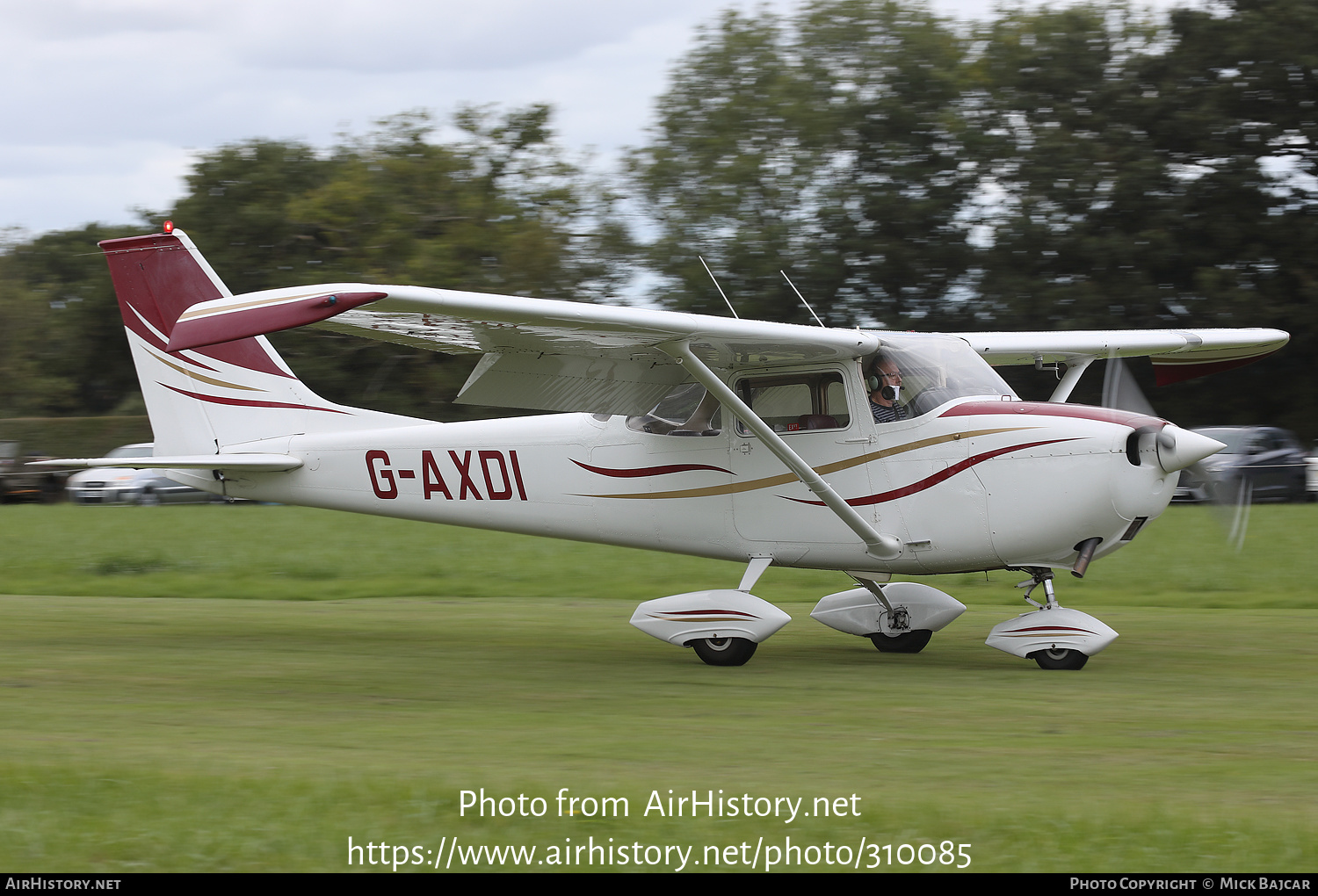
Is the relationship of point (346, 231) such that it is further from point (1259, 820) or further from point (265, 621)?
point (1259, 820)

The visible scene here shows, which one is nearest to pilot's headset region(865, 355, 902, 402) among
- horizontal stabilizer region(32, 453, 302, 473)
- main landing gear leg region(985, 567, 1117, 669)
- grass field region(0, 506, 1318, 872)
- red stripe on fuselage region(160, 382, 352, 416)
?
main landing gear leg region(985, 567, 1117, 669)

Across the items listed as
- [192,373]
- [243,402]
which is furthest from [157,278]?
[243,402]

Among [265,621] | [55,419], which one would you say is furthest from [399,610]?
[55,419]

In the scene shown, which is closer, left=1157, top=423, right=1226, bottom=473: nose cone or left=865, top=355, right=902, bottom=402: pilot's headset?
left=1157, top=423, right=1226, bottom=473: nose cone

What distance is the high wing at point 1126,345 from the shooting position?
11203 millimetres

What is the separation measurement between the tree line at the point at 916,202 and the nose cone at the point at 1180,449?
2621cm

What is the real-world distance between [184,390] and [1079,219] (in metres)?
29.5

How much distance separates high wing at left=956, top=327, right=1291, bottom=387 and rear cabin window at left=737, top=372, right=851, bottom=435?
5.08 feet

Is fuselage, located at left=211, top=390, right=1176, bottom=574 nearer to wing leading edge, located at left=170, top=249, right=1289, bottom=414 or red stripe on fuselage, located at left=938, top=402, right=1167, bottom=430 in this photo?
red stripe on fuselage, located at left=938, top=402, right=1167, bottom=430

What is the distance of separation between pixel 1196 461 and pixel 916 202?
29414mm

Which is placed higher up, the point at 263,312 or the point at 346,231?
A: the point at 263,312

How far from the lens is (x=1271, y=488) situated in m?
28.2

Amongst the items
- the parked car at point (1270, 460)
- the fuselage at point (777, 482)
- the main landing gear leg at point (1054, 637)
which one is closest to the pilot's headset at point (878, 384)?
the fuselage at point (777, 482)

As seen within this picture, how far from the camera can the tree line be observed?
114 ft
